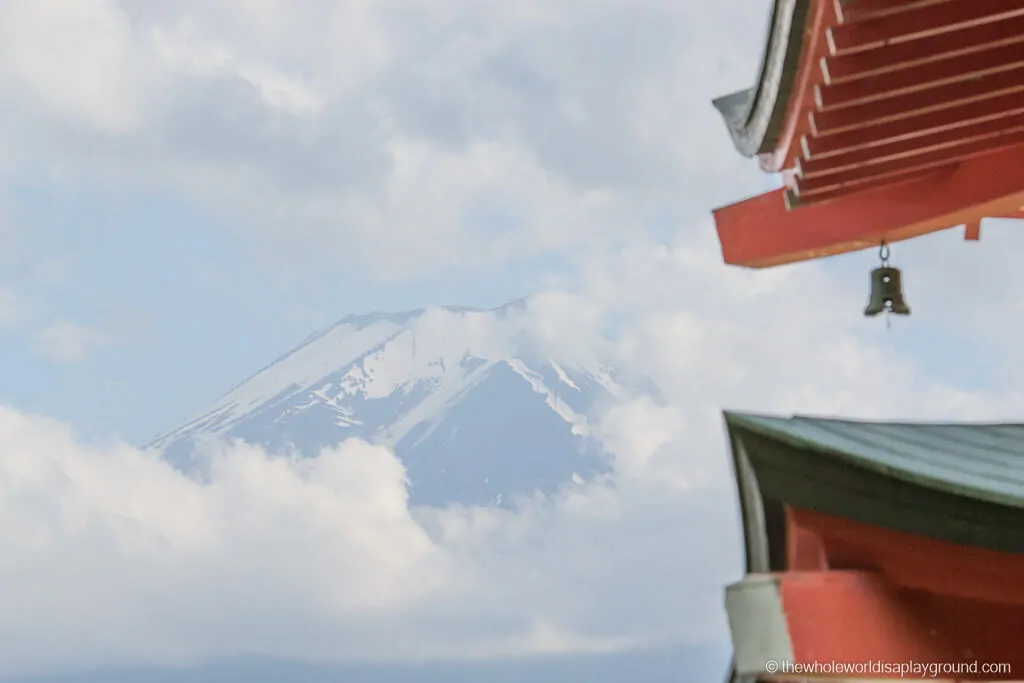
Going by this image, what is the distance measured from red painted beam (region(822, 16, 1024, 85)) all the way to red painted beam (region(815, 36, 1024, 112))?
0.19 ft

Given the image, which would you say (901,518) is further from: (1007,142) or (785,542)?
(1007,142)

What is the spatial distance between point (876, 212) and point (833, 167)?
139 centimetres

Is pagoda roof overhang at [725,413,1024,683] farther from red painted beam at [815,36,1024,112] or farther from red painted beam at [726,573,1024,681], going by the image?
red painted beam at [815,36,1024,112]

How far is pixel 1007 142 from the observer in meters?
5.22

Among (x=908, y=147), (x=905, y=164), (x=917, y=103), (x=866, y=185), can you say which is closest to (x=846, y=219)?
(x=866, y=185)

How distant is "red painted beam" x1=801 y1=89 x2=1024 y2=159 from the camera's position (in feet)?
15.5

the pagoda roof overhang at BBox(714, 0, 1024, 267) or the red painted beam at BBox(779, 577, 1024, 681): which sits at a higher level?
the pagoda roof overhang at BBox(714, 0, 1024, 267)

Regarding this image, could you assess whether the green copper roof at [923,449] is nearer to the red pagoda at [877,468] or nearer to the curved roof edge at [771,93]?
the red pagoda at [877,468]

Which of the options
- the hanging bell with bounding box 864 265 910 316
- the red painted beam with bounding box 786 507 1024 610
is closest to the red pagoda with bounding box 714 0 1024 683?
the red painted beam with bounding box 786 507 1024 610

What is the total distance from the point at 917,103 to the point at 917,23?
63cm

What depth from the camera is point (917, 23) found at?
13.3 ft

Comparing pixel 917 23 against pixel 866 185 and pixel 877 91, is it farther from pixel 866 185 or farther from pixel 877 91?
pixel 866 185

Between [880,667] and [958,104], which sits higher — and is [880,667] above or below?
below

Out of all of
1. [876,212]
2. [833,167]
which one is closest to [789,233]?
[876,212]
